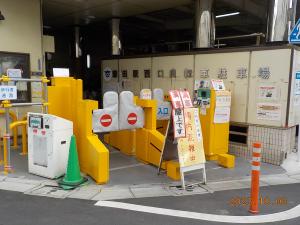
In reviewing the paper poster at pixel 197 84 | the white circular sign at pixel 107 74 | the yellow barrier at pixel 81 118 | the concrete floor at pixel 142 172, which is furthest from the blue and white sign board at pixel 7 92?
the white circular sign at pixel 107 74

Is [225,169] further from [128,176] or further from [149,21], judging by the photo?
[149,21]

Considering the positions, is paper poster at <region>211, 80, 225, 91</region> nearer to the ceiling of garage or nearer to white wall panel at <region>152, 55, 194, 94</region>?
white wall panel at <region>152, 55, 194, 94</region>

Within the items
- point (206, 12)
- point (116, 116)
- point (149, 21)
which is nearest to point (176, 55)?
point (206, 12)

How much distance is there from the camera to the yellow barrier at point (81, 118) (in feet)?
14.9

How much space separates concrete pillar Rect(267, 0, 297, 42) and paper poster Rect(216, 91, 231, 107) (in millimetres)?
1433

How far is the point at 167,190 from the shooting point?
4402 mm

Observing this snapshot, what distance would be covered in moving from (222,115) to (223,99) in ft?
1.13

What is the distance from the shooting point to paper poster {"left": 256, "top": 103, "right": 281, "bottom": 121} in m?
5.73

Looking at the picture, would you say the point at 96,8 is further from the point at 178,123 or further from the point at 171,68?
the point at 178,123

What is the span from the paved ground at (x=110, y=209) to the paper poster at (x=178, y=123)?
0.97 metres

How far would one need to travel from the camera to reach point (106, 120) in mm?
5195

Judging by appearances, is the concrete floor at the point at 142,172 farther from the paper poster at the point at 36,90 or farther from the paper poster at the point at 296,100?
the paper poster at the point at 36,90

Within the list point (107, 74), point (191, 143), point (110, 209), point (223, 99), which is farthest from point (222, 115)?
point (107, 74)

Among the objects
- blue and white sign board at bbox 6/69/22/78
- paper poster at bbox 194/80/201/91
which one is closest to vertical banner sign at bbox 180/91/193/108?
paper poster at bbox 194/80/201/91
